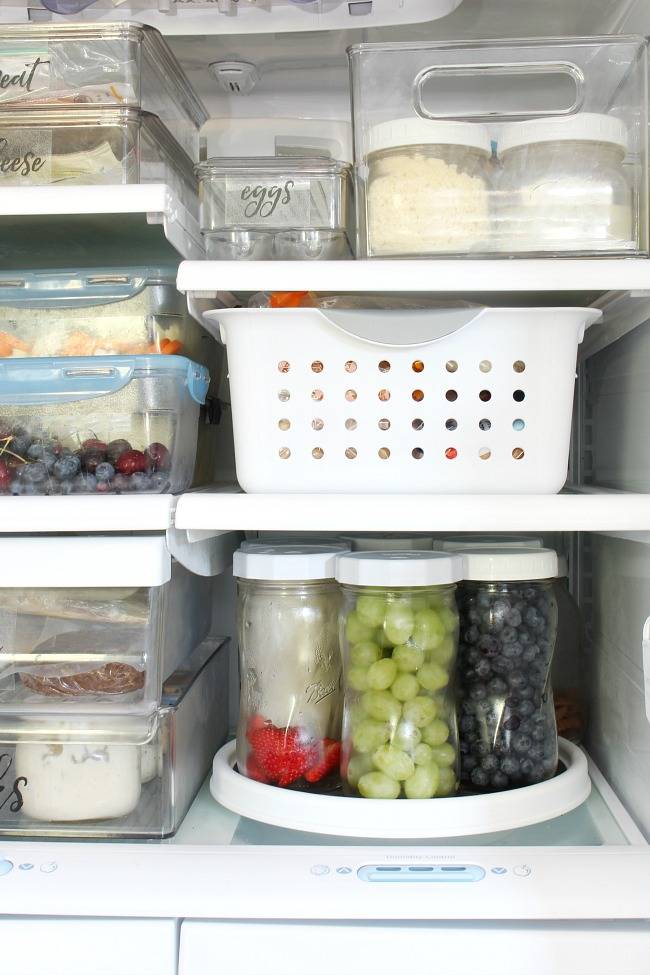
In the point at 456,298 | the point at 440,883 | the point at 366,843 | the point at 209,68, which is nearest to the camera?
the point at 440,883

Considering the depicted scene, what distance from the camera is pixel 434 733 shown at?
3.02ft

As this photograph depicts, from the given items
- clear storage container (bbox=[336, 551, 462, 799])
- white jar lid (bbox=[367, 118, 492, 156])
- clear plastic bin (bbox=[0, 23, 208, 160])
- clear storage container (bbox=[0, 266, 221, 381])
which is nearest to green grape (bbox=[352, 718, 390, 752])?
clear storage container (bbox=[336, 551, 462, 799])

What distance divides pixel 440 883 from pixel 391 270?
577 millimetres

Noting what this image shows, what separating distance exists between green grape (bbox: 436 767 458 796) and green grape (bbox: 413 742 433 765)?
0.02 meters

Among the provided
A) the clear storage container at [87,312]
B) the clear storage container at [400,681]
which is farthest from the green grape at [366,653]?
the clear storage container at [87,312]

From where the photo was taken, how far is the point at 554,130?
0.89 m

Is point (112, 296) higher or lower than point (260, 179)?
lower

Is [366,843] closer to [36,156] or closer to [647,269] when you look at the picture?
[647,269]

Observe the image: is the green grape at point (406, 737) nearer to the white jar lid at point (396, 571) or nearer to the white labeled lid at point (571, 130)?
the white jar lid at point (396, 571)

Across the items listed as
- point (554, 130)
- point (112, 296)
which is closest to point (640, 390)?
point (554, 130)

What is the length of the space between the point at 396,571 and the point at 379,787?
0.73 feet

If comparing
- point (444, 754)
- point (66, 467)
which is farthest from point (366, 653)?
point (66, 467)

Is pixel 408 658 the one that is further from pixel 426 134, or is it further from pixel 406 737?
pixel 426 134

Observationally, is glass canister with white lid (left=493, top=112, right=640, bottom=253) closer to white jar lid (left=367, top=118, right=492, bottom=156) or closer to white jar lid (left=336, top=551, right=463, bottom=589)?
white jar lid (left=367, top=118, right=492, bottom=156)
